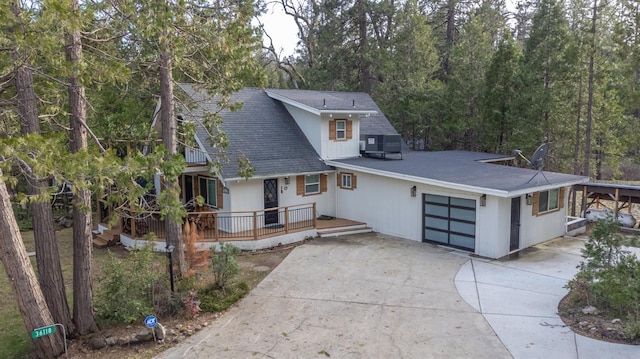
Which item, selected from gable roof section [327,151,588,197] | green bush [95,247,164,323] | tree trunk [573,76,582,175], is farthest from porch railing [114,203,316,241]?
tree trunk [573,76,582,175]

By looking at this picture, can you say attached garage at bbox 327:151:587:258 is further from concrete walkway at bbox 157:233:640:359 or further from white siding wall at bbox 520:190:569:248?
concrete walkway at bbox 157:233:640:359

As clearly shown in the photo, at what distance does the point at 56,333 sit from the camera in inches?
299

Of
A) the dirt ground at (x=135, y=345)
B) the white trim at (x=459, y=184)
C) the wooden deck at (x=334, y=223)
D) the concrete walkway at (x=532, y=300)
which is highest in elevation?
the white trim at (x=459, y=184)

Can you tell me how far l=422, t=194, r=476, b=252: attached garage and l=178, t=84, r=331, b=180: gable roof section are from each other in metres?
4.39

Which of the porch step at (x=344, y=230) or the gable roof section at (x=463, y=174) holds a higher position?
the gable roof section at (x=463, y=174)

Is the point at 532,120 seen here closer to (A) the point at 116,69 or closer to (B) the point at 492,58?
(B) the point at 492,58

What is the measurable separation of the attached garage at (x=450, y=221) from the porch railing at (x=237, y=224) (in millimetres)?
3720

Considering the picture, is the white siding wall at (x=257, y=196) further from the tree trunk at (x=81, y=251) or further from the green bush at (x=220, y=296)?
the tree trunk at (x=81, y=251)

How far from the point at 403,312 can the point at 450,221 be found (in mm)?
5635

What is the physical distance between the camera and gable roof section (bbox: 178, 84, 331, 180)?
1513cm

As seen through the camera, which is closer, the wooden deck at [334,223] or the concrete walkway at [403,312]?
the concrete walkway at [403,312]

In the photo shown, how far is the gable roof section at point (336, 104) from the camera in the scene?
17188 millimetres

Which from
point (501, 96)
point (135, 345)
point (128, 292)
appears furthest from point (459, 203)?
point (501, 96)

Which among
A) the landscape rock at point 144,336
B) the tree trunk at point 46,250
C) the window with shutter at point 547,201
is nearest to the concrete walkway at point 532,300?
the window with shutter at point 547,201
